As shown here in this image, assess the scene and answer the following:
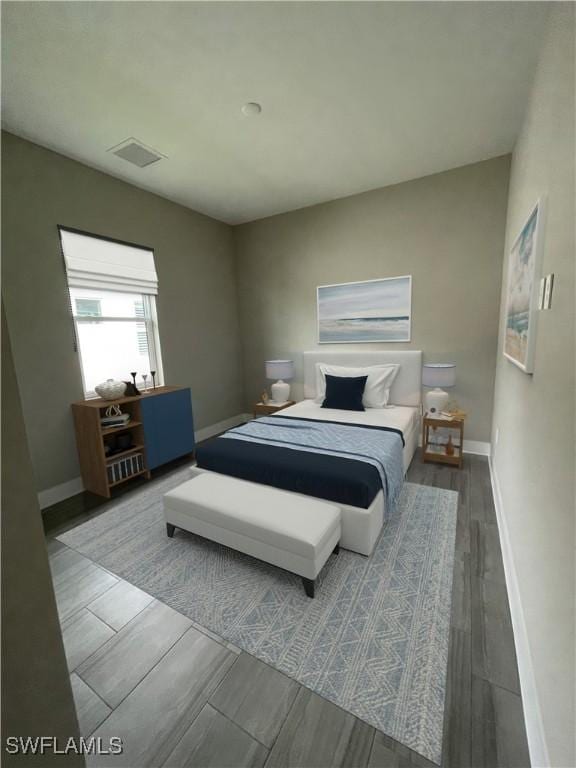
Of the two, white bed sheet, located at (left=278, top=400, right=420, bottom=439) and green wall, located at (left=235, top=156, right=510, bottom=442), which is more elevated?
green wall, located at (left=235, top=156, right=510, bottom=442)

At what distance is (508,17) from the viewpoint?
1.60 m

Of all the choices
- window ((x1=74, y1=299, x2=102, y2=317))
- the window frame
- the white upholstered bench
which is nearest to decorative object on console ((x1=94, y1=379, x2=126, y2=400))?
the window frame

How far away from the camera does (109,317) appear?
3.21 meters

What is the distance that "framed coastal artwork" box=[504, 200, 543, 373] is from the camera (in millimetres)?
1461

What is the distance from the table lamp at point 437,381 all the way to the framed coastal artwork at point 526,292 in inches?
38.5

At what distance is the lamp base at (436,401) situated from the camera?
10.6 ft

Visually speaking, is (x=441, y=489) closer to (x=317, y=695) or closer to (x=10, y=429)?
(x=317, y=695)

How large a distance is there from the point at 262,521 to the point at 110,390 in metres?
2.00

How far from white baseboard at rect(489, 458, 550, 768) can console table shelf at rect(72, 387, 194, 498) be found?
116 inches

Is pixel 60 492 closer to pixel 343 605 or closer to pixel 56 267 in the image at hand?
pixel 56 267

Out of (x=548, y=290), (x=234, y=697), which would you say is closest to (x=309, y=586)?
(x=234, y=697)

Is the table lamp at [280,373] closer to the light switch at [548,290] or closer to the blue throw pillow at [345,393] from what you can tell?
the blue throw pillow at [345,393]

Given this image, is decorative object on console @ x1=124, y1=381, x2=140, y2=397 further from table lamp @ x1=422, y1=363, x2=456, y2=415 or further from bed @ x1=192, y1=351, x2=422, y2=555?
table lamp @ x1=422, y1=363, x2=456, y2=415

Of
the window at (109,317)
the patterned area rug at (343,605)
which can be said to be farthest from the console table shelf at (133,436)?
the patterned area rug at (343,605)
